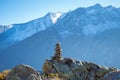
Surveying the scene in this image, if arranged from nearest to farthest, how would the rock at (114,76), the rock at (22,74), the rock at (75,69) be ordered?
the rock at (114,76), the rock at (22,74), the rock at (75,69)

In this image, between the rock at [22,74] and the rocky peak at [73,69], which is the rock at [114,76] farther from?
the rocky peak at [73,69]

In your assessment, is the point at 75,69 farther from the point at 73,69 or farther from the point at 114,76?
the point at 114,76

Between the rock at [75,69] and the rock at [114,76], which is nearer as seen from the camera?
the rock at [114,76]

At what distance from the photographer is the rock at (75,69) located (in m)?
55.0

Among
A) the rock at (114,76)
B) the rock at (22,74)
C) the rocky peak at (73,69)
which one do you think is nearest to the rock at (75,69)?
the rocky peak at (73,69)

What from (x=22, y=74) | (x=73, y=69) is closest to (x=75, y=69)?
(x=73, y=69)

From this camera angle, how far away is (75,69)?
56938mm

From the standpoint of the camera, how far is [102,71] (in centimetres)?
5744

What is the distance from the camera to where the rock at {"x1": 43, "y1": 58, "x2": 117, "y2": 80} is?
180 ft

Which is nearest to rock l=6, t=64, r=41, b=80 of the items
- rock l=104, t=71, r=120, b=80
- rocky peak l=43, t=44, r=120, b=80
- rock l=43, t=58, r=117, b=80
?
rock l=104, t=71, r=120, b=80

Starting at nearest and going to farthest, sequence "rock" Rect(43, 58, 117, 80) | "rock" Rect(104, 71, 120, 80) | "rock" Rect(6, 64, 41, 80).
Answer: "rock" Rect(104, 71, 120, 80)
"rock" Rect(6, 64, 41, 80)
"rock" Rect(43, 58, 117, 80)

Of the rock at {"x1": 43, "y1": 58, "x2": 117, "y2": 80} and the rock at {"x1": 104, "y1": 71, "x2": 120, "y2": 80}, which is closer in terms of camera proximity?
the rock at {"x1": 104, "y1": 71, "x2": 120, "y2": 80}

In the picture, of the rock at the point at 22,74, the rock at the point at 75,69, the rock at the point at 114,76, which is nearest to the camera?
the rock at the point at 114,76

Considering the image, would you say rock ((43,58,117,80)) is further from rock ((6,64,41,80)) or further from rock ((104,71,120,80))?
rock ((104,71,120,80))
